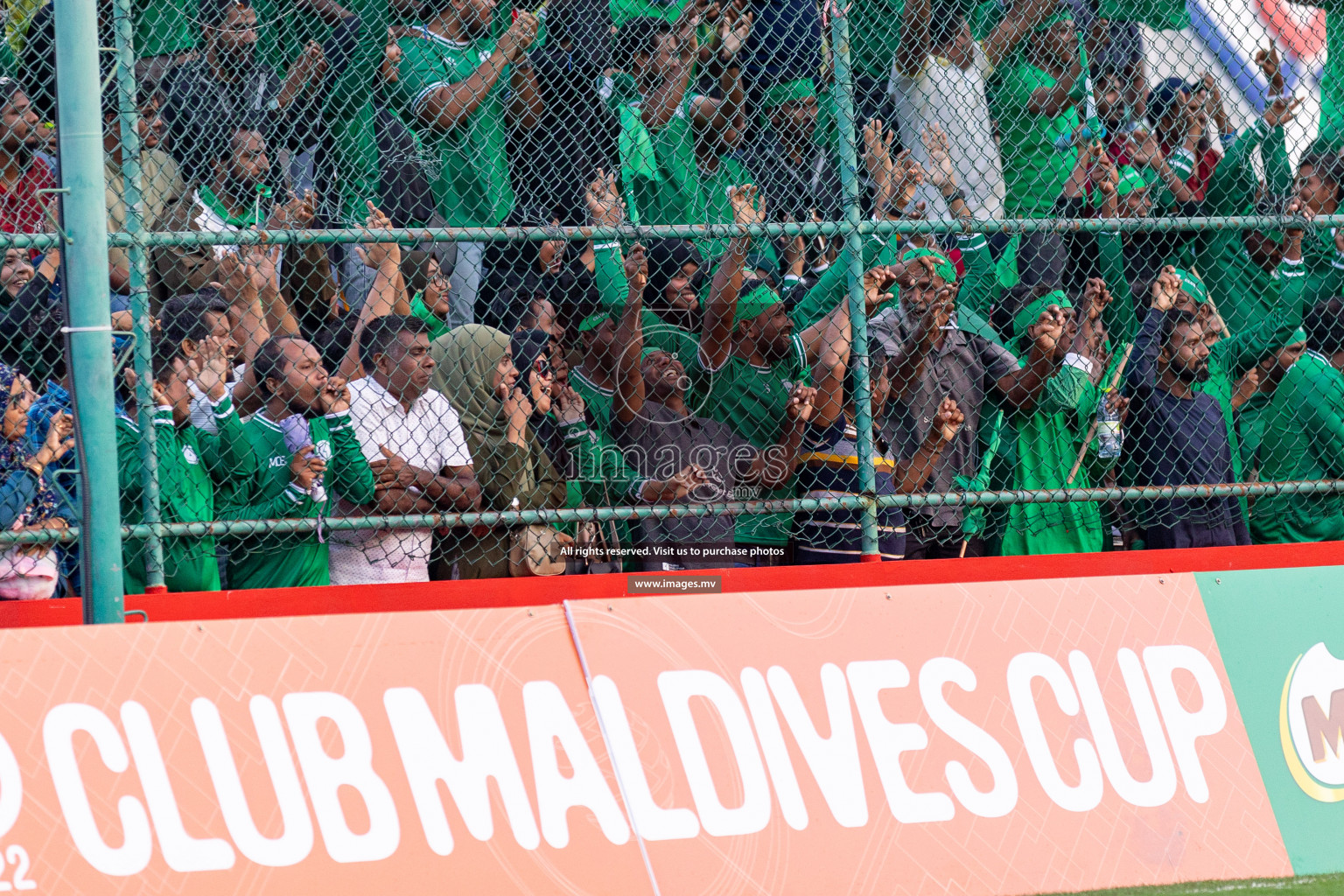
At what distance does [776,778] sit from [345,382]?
1.96 metres

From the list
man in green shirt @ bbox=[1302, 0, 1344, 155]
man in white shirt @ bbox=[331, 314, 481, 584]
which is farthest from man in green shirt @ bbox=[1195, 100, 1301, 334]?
man in white shirt @ bbox=[331, 314, 481, 584]

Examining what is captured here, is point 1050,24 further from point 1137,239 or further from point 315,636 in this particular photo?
point 315,636

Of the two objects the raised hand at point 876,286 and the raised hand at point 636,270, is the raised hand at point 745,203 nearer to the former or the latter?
the raised hand at point 636,270

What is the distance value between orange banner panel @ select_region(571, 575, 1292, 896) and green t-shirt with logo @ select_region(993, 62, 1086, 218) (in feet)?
7.39

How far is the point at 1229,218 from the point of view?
15.0 ft

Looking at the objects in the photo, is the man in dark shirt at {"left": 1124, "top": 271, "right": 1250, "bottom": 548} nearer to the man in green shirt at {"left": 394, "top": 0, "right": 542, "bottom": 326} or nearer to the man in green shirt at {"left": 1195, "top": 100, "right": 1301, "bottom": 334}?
the man in green shirt at {"left": 1195, "top": 100, "right": 1301, "bottom": 334}

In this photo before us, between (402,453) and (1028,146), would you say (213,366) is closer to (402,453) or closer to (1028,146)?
(402,453)

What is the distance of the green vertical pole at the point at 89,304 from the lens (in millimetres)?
3402

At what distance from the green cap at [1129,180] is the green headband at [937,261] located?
0.70 metres

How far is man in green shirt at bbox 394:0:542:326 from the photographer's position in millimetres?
5074

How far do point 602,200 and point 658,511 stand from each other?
1.26 metres

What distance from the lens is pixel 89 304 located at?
11.3 ft

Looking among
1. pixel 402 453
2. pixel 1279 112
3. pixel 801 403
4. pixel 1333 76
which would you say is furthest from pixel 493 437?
pixel 1333 76

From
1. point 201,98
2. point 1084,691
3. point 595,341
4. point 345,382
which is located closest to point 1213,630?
point 1084,691
